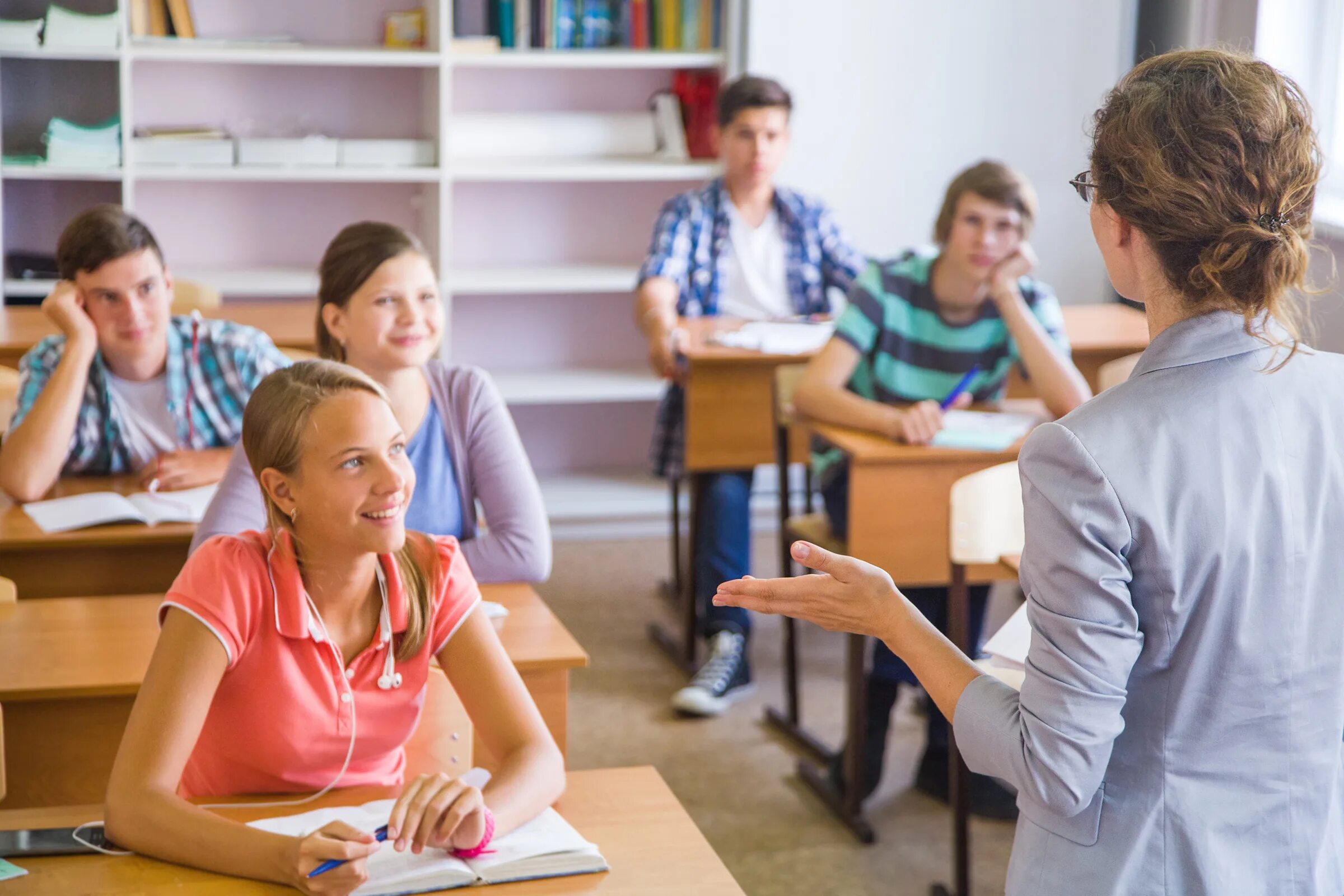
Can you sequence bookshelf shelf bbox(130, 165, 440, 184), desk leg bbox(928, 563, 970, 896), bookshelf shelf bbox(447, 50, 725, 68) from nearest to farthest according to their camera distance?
desk leg bbox(928, 563, 970, 896)
bookshelf shelf bbox(130, 165, 440, 184)
bookshelf shelf bbox(447, 50, 725, 68)

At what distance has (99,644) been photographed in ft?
6.24

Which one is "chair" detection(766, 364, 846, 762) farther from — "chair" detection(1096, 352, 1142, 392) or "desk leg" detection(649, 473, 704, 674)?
"chair" detection(1096, 352, 1142, 392)

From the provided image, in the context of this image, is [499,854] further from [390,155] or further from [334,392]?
[390,155]

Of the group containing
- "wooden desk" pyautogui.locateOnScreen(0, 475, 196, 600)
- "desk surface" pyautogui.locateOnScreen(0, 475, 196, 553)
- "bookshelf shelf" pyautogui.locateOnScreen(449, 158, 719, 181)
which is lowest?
"wooden desk" pyautogui.locateOnScreen(0, 475, 196, 600)

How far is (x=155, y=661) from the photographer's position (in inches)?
57.2

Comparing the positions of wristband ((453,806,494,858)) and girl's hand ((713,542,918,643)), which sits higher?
girl's hand ((713,542,918,643))

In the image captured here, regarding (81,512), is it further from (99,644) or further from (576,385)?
(576,385)

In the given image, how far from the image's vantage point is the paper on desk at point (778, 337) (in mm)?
3541

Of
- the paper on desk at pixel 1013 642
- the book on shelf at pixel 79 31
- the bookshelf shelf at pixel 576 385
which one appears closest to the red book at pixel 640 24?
the bookshelf shelf at pixel 576 385

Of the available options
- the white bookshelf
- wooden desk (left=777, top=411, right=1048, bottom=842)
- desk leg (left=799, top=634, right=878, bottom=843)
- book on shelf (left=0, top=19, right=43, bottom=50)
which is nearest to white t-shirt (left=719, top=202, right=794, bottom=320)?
the white bookshelf

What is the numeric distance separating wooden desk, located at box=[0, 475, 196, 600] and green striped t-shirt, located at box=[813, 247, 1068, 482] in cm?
133

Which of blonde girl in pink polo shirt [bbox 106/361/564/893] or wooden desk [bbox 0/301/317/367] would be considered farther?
wooden desk [bbox 0/301/317/367]

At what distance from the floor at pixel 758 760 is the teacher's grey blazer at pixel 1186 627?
151 cm

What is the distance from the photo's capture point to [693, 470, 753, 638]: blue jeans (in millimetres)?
3506
